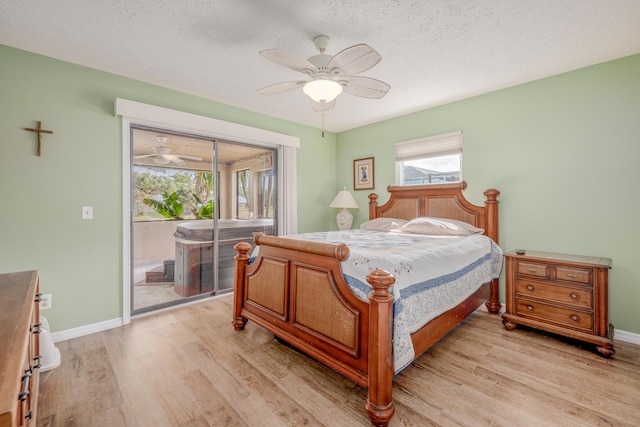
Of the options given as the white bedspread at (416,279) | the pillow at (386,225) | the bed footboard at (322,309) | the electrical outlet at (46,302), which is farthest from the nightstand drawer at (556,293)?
the electrical outlet at (46,302)

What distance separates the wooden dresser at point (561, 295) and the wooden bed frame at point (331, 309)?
34 centimetres

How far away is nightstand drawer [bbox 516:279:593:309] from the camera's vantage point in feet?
7.42

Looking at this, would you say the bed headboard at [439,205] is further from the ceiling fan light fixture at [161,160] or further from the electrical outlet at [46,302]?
the electrical outlet at [46,302]

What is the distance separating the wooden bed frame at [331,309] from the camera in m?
1.51

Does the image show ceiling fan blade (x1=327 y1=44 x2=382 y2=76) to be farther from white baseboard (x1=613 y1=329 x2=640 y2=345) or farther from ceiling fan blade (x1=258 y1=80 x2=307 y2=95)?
white baseboard (x1=613 y1=329 x2=640 y2=345)

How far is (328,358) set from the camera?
183cm

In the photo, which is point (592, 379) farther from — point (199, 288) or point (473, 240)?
point (199, 288)

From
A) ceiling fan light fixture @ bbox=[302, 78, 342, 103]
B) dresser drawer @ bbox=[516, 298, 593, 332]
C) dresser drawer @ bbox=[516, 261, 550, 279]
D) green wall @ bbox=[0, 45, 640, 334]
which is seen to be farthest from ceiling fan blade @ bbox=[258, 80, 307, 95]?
dresser drawer @ bbox=[516, 298, 593, 332]

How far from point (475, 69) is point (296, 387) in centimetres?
303

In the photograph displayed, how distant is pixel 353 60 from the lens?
1809 mm

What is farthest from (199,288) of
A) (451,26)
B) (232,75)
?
(451,26)

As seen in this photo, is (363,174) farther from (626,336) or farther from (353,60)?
(626,336)

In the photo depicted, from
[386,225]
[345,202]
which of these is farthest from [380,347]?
[345,202]

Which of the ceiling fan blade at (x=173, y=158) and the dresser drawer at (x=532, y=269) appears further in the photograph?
the ceiling fan blade at (x=173, y=158)
